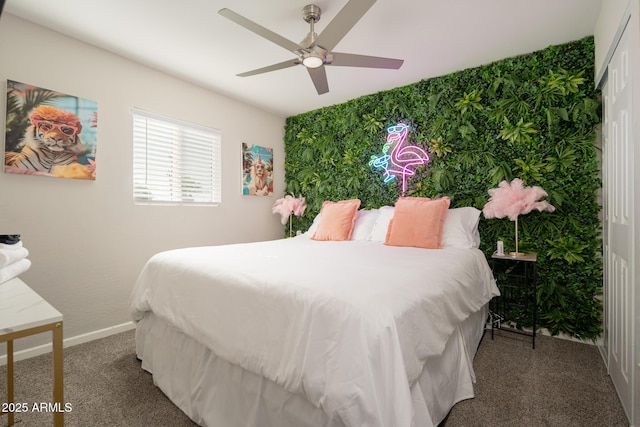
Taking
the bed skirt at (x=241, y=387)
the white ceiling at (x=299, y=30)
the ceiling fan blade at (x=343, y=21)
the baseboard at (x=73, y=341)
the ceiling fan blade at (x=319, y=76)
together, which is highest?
the white ceiling at (x=299, y=30)

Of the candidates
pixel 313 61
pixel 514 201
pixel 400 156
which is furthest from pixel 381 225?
pixel 313 61

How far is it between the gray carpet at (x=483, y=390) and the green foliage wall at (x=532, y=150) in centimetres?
53

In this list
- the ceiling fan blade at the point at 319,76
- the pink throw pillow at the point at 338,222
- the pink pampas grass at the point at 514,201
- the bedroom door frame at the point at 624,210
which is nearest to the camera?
the bedroom door frame at the point at 624,210

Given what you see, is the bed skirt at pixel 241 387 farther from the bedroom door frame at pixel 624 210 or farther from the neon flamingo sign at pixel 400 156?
the neon flamingo sign at pixel 400 156

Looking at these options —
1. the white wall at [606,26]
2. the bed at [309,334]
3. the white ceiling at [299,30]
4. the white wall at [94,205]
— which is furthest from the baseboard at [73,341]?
the white wall at [606,26]

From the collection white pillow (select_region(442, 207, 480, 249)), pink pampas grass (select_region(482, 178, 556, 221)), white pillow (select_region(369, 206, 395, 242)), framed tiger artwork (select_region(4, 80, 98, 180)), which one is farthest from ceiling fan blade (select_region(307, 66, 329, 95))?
framed tiger artwork (select_region(4, 80, 98, 180))

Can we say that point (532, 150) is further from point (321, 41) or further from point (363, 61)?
point (321, 41)

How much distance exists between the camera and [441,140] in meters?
3.11

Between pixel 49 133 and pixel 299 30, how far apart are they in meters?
2.07

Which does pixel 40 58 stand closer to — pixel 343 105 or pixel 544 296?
pixel 343 105

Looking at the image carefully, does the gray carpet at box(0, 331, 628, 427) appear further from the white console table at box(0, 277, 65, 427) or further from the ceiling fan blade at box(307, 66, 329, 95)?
the ceiling fan blade at box(307, 66, 329, 95)

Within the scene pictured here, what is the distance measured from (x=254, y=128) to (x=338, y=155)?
3.93 feet

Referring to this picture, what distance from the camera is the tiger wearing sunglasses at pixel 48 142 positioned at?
→ 2203 mm

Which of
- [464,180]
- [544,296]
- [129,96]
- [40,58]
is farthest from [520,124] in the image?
[40,58]
